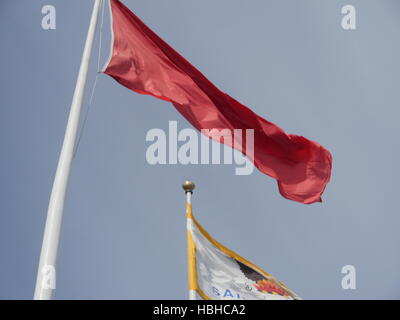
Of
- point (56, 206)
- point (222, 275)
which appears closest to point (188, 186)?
point (222, 275)

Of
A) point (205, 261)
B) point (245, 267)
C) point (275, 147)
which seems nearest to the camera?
point (205, 261)

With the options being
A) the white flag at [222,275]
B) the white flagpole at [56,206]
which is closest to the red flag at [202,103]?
the white flagpole at [56,206]

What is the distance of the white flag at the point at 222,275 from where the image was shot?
1020cm

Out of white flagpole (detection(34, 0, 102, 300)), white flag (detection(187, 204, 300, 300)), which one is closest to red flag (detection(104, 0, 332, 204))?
white flagpole (detection(34, 0, 102, 300))

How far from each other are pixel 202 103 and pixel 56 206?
15.4 ft

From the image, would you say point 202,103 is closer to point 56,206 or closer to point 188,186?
point 188,186

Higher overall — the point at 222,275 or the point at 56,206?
the point at 56,206

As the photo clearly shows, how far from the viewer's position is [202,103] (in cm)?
1237

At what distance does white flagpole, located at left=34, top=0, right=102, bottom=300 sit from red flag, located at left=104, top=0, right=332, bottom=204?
1.07 m

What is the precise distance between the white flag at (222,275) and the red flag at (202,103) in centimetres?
222
